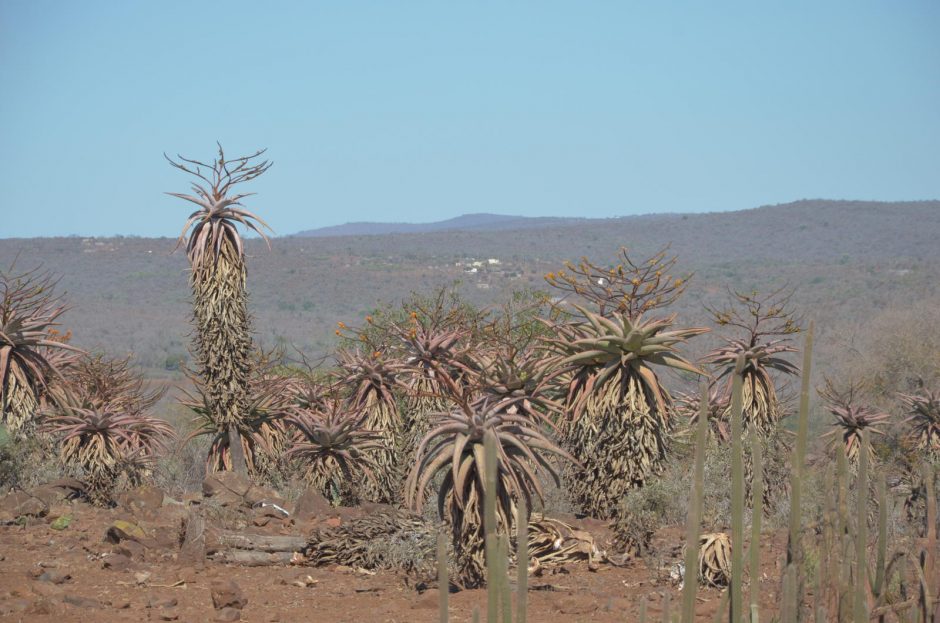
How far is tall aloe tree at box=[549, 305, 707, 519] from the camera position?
1095 centimetres


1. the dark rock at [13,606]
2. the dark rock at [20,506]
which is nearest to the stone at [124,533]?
the dark rock at [20,506]

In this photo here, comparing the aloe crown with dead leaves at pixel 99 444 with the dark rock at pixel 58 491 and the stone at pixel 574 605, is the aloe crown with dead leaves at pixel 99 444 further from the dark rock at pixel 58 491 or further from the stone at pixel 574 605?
the stone at pixel 574 605

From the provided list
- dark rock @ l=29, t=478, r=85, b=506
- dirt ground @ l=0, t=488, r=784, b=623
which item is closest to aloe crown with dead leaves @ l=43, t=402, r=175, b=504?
dark rock @ l=29, t=478, r=85, b=506

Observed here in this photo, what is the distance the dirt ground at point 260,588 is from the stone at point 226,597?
0.10 m

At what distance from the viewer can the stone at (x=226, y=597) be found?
889 cm

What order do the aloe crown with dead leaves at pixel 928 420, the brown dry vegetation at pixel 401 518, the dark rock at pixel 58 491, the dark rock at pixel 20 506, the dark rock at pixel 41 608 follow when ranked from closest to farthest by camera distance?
the dark rock at pixel 41 608 < the brown dry vegetation at pixel 401 518 < the dark rock at pixel 20 506 < the dark rock at pixel 58 491 < the aloe crown with dead leaves at pixel 928 420

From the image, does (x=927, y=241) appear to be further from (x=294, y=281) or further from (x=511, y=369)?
(x=511, y=369)

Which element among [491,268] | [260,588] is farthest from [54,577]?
[491,268]

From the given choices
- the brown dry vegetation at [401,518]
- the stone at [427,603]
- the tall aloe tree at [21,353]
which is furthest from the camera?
the tall aloe tree at [21,353]

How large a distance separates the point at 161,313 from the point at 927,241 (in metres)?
70.9

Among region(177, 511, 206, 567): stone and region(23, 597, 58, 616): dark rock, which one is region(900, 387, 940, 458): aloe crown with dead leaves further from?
region(23, 597, 58, 616): dark rock

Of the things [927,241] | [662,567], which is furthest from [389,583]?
[927,241]

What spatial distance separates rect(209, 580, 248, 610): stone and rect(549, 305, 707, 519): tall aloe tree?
379 cm

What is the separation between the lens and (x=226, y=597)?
8906mm
